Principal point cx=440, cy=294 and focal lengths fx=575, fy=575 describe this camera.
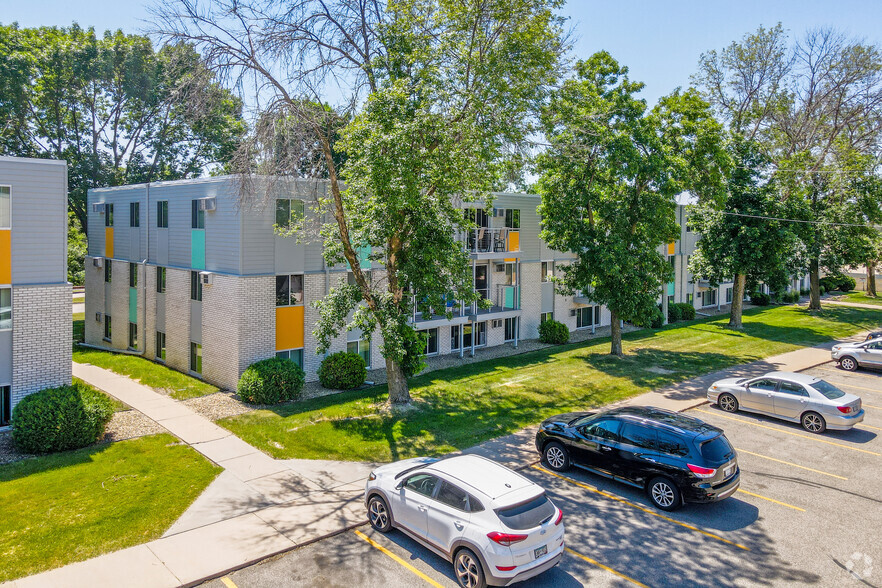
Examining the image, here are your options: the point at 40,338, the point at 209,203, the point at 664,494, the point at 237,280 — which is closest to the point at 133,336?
the point at 209,203

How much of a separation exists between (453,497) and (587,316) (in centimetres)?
2746

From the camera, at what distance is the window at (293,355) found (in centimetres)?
2083

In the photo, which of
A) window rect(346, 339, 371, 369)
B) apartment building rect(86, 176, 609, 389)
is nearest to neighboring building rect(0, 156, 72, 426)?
apartment building rect(86, 176, 609, 389)

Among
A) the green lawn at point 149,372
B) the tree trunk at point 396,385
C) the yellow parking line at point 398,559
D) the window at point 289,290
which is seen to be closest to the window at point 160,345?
the green lawn at point 149,372

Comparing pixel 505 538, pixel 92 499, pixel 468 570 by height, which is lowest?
pixel 92 499

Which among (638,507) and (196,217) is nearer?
(638,507)

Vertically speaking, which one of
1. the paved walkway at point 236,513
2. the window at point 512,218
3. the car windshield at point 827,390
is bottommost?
the paved walkway at point 236,513

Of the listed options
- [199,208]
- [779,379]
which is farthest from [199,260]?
[779,379]

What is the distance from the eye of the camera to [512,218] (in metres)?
29.0

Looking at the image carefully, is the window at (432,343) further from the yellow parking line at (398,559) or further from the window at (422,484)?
the window at (422,484)

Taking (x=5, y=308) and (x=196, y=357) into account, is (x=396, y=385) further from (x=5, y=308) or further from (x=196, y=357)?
(x=5, y=308)

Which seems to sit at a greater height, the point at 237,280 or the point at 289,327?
the point at 237,280

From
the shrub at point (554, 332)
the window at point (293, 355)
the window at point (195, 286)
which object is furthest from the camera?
the shrub at point (554, 332)

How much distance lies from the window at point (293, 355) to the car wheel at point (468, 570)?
44.2ft
